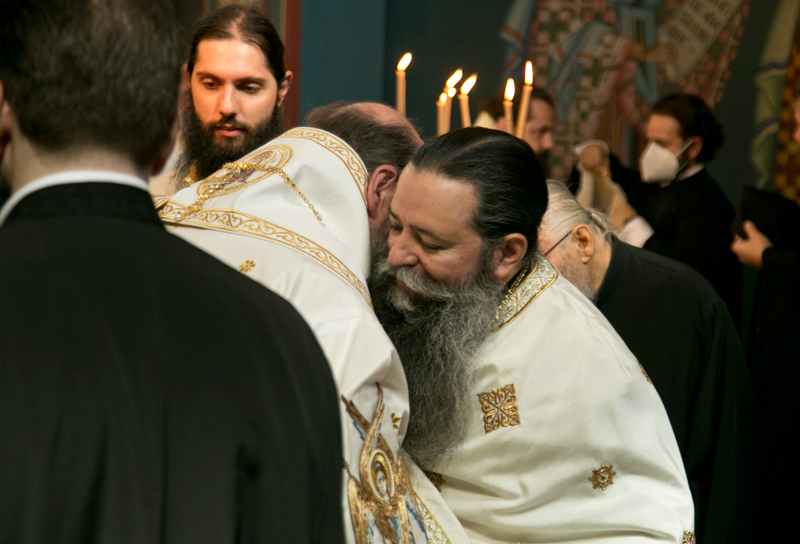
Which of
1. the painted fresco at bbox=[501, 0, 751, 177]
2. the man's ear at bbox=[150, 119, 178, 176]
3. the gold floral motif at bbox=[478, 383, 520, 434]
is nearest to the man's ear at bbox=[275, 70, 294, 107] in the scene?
the gold floral motif at bbox=[478, 383, 520, 434]

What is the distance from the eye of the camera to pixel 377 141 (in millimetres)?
2277

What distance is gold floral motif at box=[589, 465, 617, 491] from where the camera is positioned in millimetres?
1976

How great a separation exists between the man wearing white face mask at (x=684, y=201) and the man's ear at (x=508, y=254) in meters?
2.13

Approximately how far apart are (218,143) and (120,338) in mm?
2572

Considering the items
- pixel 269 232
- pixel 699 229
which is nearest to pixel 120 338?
pixel 269 232

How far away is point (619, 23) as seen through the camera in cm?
616

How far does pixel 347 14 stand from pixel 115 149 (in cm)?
478

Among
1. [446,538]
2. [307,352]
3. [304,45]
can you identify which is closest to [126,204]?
[307,352]

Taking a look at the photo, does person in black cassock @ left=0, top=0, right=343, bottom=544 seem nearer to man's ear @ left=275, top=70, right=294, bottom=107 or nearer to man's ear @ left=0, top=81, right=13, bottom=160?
man's ear @ left=0, top=81, right=13, bottom=160

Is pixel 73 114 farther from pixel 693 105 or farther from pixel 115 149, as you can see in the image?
pixel 693 105

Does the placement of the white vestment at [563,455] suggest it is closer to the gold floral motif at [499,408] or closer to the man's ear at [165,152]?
the gold floral motif at [499,408]

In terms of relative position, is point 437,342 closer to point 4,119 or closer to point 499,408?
point 499,408

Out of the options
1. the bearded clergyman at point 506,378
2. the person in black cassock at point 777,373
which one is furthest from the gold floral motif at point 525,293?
the person in black cassock at point 777,373

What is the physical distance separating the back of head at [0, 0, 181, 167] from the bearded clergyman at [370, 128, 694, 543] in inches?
49.3
